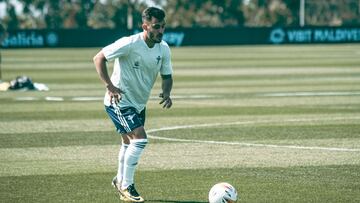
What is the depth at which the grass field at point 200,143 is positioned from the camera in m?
11.2

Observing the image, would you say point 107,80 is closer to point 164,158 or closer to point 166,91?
point 166,91

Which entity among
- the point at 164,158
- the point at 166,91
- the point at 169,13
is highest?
the point at 166,91

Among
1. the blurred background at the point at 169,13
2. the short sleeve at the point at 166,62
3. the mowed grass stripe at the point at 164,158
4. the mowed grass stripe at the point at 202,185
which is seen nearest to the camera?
the mowed grass stripe at the point at 202,185

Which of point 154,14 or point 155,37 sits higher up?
point 154,14

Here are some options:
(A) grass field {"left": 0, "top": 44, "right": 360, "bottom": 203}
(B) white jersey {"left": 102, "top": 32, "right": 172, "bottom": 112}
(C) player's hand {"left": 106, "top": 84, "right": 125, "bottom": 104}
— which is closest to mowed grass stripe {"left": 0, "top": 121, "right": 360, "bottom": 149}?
(A) grass field {"left": 0, "top": 44, "right": 360, "bottom": 203}

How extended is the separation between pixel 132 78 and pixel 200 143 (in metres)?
4.61

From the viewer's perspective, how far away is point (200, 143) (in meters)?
15.4

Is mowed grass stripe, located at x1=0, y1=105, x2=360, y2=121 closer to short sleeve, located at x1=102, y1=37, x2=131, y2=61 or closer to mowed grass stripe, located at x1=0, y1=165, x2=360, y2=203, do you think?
mowed grass stripe, located at x1=0, y1=165, x2=360, y2=203

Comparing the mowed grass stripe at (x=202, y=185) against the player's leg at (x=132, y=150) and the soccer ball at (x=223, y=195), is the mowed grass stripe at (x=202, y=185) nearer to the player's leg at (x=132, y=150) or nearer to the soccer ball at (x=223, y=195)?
the player's leg at (x=132, y=150)

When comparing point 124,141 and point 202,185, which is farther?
point 202,185

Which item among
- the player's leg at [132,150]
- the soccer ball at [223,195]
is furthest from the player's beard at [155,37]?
the soccer ball at [223,195]

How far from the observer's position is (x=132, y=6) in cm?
8381

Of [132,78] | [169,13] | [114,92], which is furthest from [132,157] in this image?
[169,13]

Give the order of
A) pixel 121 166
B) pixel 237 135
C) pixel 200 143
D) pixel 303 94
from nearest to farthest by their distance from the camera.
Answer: pixel 121 166 < pixel 200 143 < pixel 237 135 < pixel 303 94
